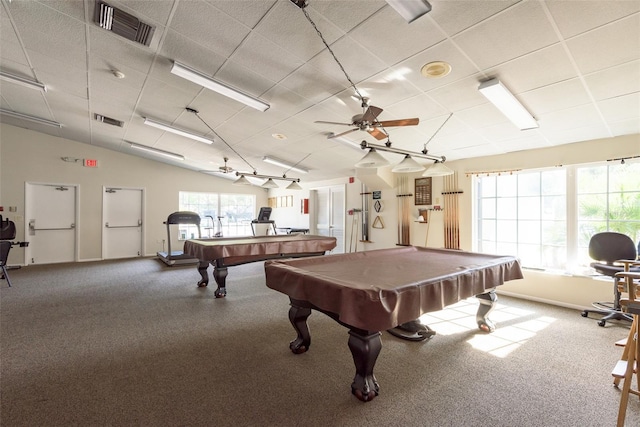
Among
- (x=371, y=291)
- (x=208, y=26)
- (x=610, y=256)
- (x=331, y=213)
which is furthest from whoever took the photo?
(x=331, y=213)

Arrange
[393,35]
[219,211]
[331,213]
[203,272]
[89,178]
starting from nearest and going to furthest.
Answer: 1. [393,35]
2. [203,272]
3. [89,178]
4. [331,213]
5. [219,211]

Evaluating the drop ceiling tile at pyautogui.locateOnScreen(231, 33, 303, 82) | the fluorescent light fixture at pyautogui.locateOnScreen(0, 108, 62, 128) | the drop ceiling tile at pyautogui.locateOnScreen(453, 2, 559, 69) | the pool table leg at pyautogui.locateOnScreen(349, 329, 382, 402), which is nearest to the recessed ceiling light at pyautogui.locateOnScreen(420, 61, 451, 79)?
the drop ceiling tile at pyautogui.locateOnScreen(453, 2, 559, 69)

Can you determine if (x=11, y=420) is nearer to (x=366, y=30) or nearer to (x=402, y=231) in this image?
(x=366, y=30)

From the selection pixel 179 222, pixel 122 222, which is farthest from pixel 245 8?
pixel 122 222

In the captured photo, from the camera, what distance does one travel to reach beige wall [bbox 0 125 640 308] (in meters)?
4.06

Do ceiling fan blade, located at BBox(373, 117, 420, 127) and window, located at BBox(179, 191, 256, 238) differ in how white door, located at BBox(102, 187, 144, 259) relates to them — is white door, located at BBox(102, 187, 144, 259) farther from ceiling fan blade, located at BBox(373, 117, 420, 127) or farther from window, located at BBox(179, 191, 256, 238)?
ceiling fan blade, located at BBox(373, 117, 420, 127)

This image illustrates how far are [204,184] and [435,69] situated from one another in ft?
27.9

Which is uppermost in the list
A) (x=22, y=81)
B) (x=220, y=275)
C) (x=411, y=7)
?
(x=22, y=81)

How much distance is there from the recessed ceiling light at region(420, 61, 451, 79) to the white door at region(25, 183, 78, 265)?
352 inches

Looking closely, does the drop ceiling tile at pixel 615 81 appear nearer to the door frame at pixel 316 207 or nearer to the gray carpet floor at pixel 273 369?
the gray carpet floor at pixel 273 369

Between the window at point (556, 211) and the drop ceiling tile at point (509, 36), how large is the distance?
9.54ft

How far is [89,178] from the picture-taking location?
7.55 meters

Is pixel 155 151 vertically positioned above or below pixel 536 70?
above

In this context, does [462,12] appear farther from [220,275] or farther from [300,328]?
[220,275]
